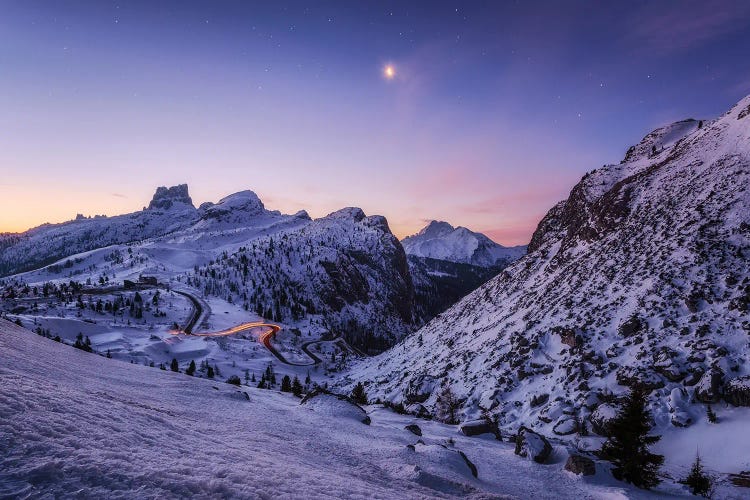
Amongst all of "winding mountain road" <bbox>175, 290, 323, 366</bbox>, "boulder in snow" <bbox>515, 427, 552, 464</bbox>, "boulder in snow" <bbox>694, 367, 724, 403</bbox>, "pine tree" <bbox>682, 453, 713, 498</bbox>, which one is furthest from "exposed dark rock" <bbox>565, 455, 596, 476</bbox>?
"winding mountain road" <bbox>175, 290, 323, 366</bbox>

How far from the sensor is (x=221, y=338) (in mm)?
100562

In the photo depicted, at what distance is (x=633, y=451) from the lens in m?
15.7

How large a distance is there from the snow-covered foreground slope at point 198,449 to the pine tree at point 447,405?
59.3 ft

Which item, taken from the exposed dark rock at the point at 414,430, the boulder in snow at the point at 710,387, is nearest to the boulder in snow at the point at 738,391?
the boulder in snow at the point at 710,387

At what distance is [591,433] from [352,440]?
68.9 ft

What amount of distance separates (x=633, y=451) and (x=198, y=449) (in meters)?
17.2

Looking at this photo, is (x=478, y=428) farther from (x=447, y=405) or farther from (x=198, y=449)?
(x=447, y=405)

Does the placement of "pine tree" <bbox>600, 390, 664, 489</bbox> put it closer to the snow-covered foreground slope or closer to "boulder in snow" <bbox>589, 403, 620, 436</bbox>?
the snow-covered foreground slope

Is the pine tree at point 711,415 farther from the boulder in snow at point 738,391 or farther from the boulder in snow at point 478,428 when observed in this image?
the boulder in snow at point 478,428

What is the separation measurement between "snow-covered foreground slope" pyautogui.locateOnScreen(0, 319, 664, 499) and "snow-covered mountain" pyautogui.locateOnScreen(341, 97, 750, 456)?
17.0 metres

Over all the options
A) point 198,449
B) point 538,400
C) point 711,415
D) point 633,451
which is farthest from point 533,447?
point 538,400

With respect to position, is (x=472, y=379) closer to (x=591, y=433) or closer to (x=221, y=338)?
A: (x=591, y=433)

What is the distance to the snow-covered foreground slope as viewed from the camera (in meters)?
4.76

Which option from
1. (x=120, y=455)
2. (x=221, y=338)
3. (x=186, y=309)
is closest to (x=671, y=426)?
(x=120, y=455)
